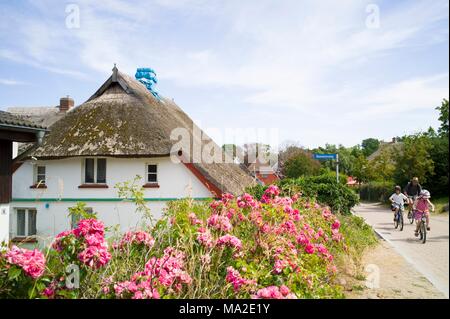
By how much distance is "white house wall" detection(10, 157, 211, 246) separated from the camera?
10.5 m

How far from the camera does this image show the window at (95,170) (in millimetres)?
11289

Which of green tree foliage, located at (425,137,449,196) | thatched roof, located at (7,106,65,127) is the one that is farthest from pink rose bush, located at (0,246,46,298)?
thatched roof, located at (7,106,65,127)

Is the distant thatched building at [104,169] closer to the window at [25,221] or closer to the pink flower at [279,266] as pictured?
the window at [25,221]

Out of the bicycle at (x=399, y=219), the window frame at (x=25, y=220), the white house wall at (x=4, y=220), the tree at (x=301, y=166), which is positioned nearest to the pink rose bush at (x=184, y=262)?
the white house wall at (x=4, y=220)

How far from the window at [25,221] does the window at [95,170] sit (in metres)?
2.12

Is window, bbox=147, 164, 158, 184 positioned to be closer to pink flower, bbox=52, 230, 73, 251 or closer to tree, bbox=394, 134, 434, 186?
tree, bbox=394, 134, 434, 186

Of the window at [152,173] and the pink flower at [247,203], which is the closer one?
the pink flower at [247,203]

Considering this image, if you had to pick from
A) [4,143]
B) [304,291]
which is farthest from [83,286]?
[4,143]

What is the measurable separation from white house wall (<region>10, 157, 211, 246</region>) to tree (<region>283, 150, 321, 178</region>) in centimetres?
940

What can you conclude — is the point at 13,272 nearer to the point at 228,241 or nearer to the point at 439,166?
the point at 228,241

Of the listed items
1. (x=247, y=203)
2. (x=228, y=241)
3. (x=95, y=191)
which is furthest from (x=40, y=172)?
(x=228, y=241)

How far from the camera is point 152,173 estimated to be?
36.1ft

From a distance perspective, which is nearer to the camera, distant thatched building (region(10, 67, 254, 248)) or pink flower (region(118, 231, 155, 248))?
pink flower (region(118, 231, 155, 248))

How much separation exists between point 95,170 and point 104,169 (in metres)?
0.32
